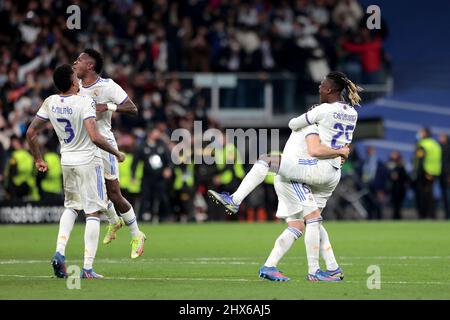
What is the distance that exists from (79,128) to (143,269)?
219cm

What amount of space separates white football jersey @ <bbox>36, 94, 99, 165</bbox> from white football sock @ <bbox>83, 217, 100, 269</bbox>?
653mm

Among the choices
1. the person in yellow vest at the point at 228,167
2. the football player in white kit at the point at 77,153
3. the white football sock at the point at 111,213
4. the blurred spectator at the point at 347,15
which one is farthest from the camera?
the blurred spectator at the point at 347,15

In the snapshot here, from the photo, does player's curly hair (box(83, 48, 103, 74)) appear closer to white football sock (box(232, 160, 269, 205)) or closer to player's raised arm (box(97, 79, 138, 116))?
player's raised arm (box(97, 79, 138, 116))

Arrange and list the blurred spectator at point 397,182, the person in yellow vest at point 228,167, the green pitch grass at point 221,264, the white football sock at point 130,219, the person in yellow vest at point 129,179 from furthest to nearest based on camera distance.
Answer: the blurred spectator at point 397,182, the person in yellow vest at point 228,167, the person in yellow vest at point 129,179, the white football sock at point 130,219, the green pitch grass at point 221,264

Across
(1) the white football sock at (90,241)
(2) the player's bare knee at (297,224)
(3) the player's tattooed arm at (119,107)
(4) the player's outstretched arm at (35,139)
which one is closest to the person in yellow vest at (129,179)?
(3) the player's tattooed arm at (119,107)

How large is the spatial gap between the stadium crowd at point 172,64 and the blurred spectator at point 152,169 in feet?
0.09

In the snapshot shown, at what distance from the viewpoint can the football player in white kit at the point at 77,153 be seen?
41.8ft

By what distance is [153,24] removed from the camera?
31.5 meters

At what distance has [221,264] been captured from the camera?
15125mm

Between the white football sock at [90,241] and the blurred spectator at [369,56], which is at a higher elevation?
the blurred spectator at [369,56]

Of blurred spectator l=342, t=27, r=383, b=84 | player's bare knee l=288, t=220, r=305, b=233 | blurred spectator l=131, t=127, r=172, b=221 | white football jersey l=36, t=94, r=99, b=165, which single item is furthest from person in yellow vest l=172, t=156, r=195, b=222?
player's bare knee l=288, t=220, r=305, b=233

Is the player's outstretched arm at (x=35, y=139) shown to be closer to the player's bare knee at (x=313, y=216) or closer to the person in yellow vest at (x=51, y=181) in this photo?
the player's bare knee at (x=313, y=216)

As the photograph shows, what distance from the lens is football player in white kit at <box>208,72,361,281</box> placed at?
12.3 metres
